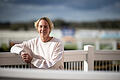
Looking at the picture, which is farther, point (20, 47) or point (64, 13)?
point (64, 13)

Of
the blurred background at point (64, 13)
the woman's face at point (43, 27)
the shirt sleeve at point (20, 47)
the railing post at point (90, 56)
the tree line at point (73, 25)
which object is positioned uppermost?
the blurred background at point (64, 13)

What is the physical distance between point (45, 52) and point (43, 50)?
0.04 metres

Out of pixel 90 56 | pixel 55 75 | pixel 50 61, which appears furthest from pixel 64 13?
pixel 55 75

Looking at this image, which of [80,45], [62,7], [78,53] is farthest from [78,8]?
[78,53]

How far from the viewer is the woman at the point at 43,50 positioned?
7.21 ft

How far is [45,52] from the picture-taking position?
91.9 inches

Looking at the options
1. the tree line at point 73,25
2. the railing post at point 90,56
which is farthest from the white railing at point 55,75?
the tree line at point 73,25

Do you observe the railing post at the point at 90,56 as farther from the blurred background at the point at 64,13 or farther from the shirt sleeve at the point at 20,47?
the blurred background at the point at 64,13

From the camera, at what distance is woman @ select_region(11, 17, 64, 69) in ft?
7.21

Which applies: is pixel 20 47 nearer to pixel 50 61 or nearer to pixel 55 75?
pixel 50 61

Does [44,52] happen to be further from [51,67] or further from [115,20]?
[115,20]

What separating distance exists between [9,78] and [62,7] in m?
20.3

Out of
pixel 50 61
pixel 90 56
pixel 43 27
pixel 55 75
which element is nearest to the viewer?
pixel 55 75

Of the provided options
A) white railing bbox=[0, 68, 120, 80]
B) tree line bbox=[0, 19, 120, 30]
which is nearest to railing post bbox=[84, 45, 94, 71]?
white railing bbox=[0, 68, 120, 80]
